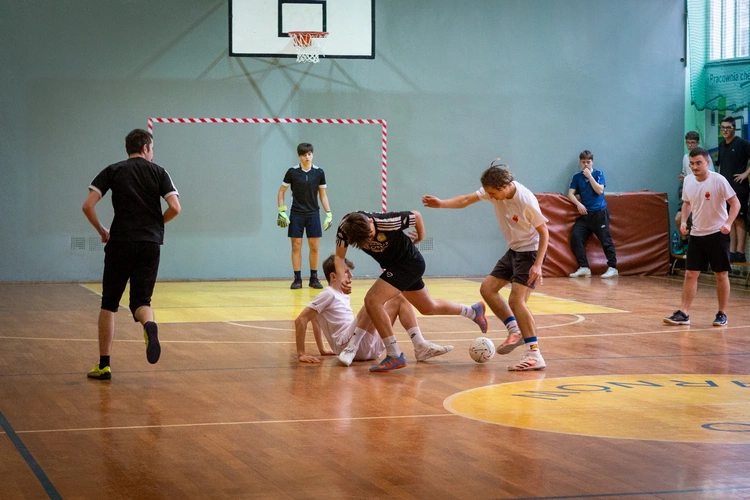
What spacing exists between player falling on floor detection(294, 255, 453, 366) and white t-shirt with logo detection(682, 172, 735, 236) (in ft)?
13.0

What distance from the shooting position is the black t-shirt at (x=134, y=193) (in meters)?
7.40

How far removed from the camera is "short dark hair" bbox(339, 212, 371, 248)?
24.1ft

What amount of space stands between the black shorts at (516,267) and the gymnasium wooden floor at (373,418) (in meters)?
0.74

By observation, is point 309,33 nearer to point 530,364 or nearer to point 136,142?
point 136,142

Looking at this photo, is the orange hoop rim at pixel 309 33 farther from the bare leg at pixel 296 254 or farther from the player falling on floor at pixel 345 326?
the player falling on floor at pixel 345 326

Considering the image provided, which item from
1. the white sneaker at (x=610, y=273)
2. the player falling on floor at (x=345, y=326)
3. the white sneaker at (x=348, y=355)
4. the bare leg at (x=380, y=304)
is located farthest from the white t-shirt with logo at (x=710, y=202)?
the white sneaker at (x=610, y=273)

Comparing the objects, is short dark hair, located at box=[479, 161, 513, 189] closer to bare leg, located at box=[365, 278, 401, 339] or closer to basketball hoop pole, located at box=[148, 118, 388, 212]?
bare leg, located at box=[365, 278, 401, 339]

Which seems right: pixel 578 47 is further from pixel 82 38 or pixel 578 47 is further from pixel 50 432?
pixel 50 432

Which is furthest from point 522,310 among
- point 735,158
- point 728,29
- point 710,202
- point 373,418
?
point 728,29

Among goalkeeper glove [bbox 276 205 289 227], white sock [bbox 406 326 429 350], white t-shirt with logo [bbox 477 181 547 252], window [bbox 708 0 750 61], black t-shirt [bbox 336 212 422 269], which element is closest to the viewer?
black t-shirt [bbox 336 212 422 269]

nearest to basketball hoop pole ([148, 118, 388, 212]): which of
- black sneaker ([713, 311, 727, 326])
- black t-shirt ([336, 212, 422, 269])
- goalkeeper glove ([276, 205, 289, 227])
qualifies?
goalkeeper glove ([276, 205, 289, 227])

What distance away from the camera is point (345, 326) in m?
8.40

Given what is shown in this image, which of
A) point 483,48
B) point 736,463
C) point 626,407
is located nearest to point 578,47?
point 483,48

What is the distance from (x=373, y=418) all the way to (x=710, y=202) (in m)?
6.00
